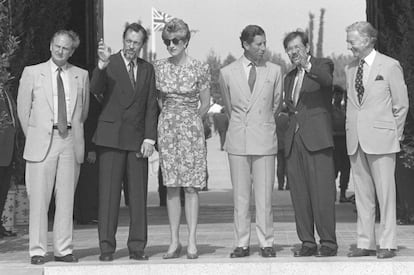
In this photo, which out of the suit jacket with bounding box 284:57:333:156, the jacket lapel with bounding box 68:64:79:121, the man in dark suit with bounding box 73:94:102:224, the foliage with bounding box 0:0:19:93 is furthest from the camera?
the man in dark suit with bounding box 73:94:102:224

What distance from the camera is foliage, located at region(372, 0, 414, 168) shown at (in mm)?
10016

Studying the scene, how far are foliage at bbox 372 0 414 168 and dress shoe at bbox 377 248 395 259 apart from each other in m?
2.03

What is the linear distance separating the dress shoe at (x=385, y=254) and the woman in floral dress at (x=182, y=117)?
1395 millimetres

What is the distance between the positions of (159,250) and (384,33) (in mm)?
3638

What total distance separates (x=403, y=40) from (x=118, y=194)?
3621 millimetres

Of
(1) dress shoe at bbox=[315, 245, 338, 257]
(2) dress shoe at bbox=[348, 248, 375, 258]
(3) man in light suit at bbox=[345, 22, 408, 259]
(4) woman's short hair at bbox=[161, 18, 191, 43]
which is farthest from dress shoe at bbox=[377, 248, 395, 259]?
(4) woman's short hair at bbox=[161, 18, 191, 43]

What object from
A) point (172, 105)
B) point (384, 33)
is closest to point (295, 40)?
point (172, 105)

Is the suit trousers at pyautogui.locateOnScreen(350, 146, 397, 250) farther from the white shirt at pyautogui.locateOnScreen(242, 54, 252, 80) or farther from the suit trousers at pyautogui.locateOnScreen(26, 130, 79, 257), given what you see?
the suit trousers at pyautogui.locateOnScreen(26, 130, 79, 257)

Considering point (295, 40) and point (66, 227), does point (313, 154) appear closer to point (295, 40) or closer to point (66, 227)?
point (295, 40)

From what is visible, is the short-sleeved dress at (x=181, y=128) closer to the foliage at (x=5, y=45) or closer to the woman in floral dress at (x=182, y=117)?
the woman in floral dress at (x=182, y=117)

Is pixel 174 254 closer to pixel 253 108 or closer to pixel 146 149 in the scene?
pixel 146 149

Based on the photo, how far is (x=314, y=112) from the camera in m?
8.15

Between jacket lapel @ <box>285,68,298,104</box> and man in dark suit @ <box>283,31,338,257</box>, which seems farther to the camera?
jacket lapel @ <box>285,68,298,104</box>

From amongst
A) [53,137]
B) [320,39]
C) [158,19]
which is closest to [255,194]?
[53,137]
